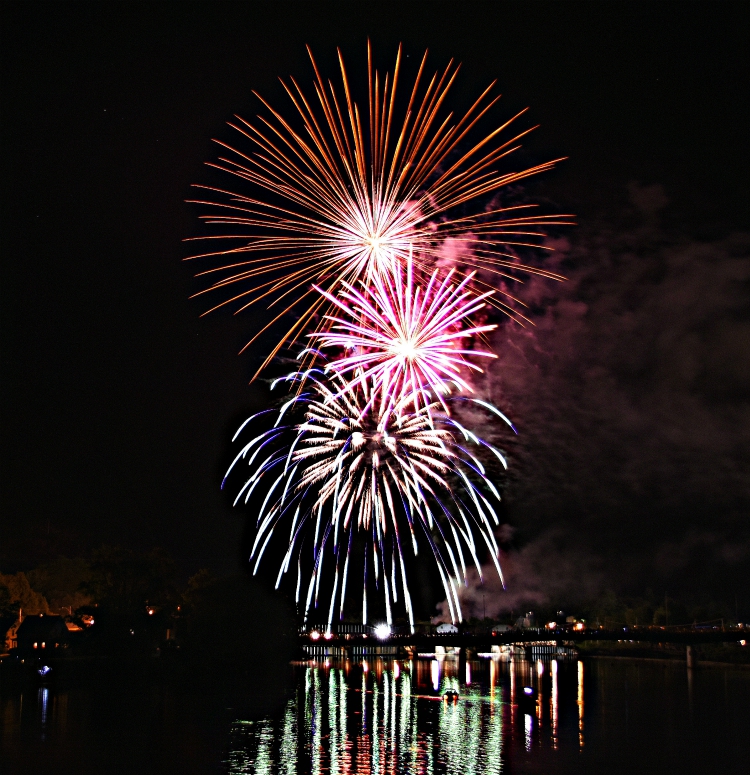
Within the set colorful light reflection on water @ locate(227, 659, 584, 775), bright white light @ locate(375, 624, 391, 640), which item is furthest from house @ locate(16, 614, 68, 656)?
bright white light @ locate(375, 624, 391, 640)

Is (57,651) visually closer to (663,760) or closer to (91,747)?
(91,747)

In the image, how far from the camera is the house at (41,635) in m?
128

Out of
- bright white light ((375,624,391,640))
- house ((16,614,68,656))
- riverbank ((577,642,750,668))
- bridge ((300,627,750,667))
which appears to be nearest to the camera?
house ((16,614,68,656))

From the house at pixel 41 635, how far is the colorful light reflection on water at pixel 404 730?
4299 centimetres

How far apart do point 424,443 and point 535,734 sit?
24.8 meters

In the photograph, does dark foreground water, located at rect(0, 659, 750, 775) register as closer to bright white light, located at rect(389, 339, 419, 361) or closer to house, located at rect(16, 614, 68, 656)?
bright white light, located at rect(389, 339, 419, 361)

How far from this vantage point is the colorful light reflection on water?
4712 cm

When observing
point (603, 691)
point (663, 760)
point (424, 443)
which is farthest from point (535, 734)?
point (603, 691)

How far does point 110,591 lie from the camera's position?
190000 mm

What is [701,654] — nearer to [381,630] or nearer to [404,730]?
[381,630]

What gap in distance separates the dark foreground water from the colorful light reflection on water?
126 millimetres

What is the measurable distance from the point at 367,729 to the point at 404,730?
2.49 metres

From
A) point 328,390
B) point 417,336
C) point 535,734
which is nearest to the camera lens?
point 417,336

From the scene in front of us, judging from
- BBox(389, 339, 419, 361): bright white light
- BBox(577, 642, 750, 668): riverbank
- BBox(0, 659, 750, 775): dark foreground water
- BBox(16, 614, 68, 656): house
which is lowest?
BBox(577, 642, 750, 668): riverbank
